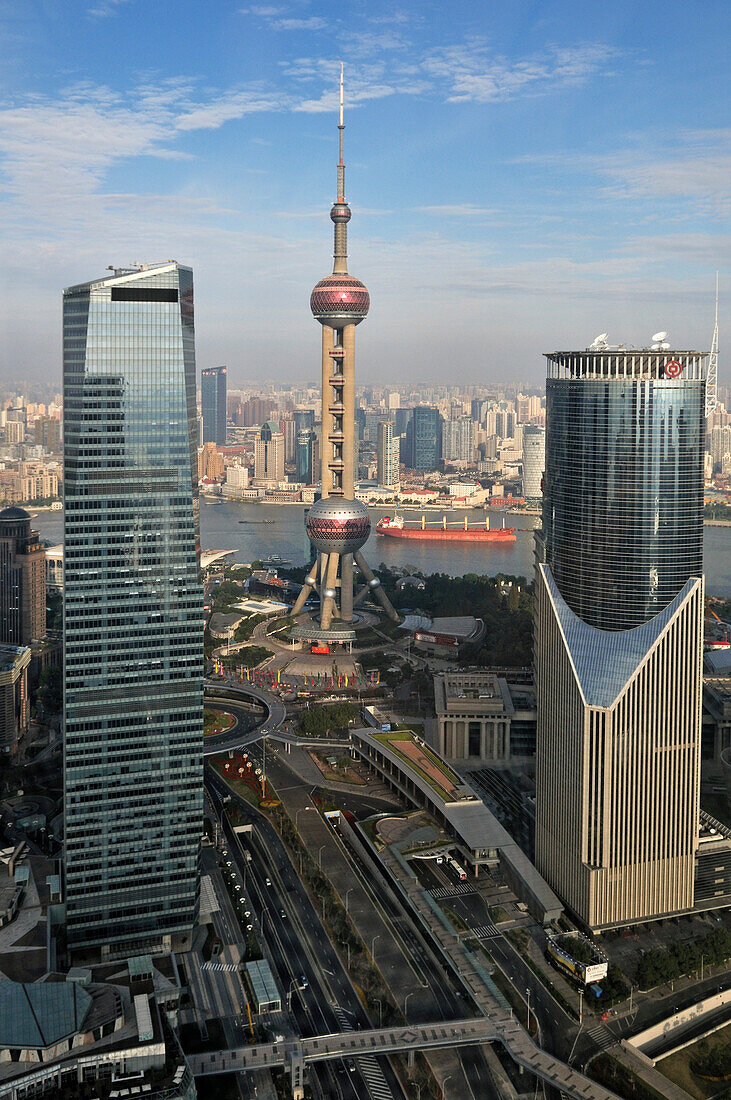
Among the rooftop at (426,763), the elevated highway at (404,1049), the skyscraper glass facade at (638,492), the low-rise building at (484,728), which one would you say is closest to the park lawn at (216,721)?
the rooftop at (426,763)

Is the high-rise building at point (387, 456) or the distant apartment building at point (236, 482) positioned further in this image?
the distant apartment building at point (236, 482)

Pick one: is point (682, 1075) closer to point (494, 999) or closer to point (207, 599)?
point (494, 999)

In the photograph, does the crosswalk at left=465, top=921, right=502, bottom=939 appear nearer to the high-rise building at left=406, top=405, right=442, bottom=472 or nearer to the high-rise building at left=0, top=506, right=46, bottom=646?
the high-rise building at left=0, top=506, right=46, bottom=646

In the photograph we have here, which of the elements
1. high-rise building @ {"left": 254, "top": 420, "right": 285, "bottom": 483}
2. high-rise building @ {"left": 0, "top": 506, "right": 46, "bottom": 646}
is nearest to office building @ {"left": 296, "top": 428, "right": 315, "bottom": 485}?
high-rise building @ {"left": 254, "top": 420, "right": 285, "bottom": 483}

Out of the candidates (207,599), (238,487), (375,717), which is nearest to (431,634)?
(375,717)

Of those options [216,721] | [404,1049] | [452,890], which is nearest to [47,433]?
[216,721]

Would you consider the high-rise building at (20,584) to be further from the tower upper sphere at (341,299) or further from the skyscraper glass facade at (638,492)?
the skyscraper glass facade at (638,492)
